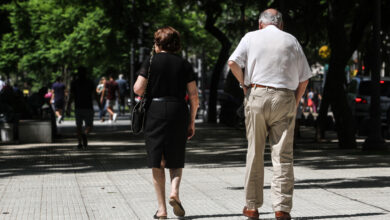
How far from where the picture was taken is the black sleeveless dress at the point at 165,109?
21.2 ft

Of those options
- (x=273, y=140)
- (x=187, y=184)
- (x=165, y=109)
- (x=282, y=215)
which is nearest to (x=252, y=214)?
(x=282, y=215)

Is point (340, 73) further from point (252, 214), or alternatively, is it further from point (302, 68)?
point (252, 214)

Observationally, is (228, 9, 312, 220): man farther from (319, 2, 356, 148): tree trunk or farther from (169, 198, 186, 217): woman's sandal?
(319, 2, 356, 148): tree trunk

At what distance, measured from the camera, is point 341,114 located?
613 inches

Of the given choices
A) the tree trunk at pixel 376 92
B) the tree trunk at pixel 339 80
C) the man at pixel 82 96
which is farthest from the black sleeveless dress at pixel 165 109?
the tree trunk at pixel 339 80

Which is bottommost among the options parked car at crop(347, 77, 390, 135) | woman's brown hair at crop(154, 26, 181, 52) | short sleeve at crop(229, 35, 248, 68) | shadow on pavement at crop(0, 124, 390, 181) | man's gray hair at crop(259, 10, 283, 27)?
shadow on pavement at crop(0, 124, 390, 181)

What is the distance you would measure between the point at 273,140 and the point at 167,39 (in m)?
1.26

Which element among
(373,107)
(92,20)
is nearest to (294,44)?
(373,107)

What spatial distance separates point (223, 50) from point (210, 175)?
1808cm

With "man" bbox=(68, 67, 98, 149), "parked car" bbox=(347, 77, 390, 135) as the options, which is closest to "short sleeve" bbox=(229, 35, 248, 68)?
"man" bbox=(68, 67, 98, 149)

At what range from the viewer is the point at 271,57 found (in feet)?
20.5

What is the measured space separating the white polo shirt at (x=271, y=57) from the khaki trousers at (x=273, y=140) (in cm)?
9

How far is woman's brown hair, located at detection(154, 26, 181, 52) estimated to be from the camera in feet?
21.3

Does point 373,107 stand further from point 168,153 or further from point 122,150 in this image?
point 168,153
